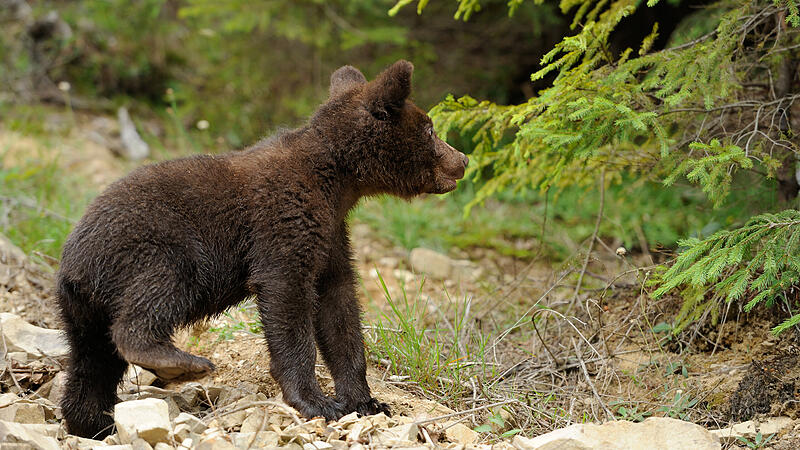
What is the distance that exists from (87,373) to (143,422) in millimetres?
830

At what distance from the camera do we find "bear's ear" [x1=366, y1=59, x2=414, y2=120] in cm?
411

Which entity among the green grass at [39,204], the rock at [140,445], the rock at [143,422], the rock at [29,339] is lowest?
the green grass at [39,204]

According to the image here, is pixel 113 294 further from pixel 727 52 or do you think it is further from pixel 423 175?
pixel 727 52

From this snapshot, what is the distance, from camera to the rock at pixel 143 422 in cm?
323

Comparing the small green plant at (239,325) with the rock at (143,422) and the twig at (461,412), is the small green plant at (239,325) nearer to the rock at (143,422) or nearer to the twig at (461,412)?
the rock at (143,422)

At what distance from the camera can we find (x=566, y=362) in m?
4.98

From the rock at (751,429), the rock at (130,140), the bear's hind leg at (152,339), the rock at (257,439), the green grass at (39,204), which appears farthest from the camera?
Result: the rock at (130,140)

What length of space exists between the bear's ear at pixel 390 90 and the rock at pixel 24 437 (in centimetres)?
226

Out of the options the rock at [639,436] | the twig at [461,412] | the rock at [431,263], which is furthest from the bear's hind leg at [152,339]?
the rock at [431,263]

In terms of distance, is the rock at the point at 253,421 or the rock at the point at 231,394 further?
the rock at the point at 231,394

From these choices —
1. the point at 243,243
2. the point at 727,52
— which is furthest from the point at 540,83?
the point at 243,243

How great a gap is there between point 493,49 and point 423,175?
679cm

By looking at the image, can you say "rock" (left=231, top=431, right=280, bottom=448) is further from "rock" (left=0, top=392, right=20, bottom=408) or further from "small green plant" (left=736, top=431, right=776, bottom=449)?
"small green plant" (left=736, top=431, right=776, bottom=449)

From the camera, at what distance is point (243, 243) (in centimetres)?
390
